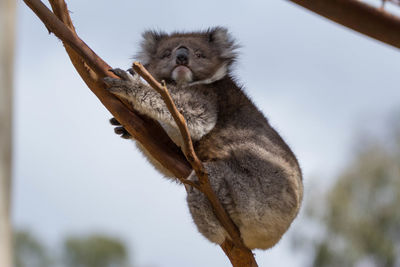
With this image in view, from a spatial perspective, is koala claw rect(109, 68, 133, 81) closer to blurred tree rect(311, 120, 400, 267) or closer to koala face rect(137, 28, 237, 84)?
koala face rect(137, 28, 237, 84)

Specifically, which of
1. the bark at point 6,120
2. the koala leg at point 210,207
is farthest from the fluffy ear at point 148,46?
the koala leg at point 210,207

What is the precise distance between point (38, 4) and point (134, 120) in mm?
990

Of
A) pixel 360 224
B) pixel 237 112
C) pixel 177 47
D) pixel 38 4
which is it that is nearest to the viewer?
pixel 38 4

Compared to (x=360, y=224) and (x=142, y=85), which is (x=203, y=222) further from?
(x=360, y=224)

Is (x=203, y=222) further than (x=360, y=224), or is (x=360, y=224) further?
(x=360, y=224)

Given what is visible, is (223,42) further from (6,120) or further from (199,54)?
(6,120)

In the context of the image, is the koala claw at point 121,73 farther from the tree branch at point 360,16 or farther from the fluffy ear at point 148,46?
the tree branch at point 360,16

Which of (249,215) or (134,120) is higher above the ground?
(134,120)

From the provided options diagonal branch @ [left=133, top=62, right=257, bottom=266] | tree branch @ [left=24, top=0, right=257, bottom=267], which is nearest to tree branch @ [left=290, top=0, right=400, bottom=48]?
diagonal branch @ [left=133, top=62, right=257, bottom=266]

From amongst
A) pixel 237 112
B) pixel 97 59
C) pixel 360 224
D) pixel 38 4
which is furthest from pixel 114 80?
pixel 360 224

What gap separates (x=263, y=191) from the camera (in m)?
4.40

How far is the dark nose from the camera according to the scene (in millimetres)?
5266

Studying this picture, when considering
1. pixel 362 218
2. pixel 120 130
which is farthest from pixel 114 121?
pixel 362 218

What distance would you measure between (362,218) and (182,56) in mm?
13753
